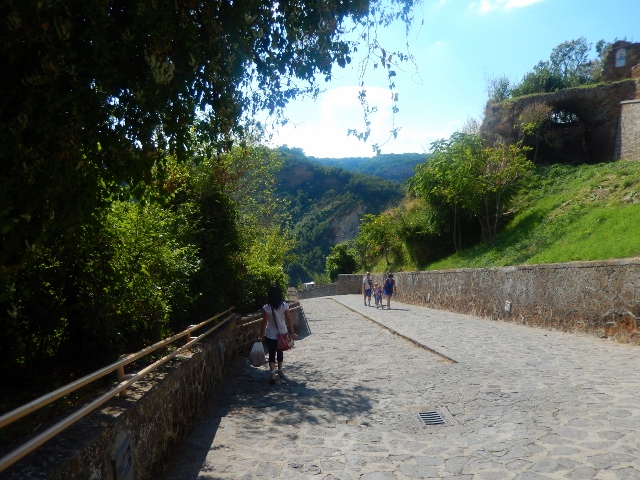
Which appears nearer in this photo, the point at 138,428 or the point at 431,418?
the point at 138,428

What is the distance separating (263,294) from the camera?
15414 millimetres

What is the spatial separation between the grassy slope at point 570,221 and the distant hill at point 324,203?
5930cm

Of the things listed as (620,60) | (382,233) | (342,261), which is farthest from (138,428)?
(342,261)

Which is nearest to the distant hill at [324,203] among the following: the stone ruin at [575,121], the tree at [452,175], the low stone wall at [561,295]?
the stone ruin at [575,121]

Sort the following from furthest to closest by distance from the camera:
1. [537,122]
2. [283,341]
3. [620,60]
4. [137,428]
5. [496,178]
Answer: [620,60] < [537,122] < [496,178] < [283,341] < [137,428]

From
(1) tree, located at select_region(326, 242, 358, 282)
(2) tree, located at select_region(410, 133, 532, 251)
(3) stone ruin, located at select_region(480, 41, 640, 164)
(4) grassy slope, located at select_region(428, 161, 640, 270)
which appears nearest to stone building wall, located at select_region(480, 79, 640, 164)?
(3) stone ruin, located at select_region(480, 41, 640, 164)

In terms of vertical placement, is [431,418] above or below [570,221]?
below

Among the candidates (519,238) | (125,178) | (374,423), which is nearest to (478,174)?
(519,238)

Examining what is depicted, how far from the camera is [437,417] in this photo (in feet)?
20.0

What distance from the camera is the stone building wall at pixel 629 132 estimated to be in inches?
1033

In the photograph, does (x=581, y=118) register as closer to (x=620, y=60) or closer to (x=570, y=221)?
(x=620, y=60)

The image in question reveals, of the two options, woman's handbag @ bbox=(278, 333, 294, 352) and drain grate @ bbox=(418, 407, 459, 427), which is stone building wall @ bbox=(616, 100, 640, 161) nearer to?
woman's handbag @ bbox=(278, 333, 294, 352)

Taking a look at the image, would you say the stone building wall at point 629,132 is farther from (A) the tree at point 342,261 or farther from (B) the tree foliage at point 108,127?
(A) the tree at point 342,261

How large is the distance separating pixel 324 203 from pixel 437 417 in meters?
104
